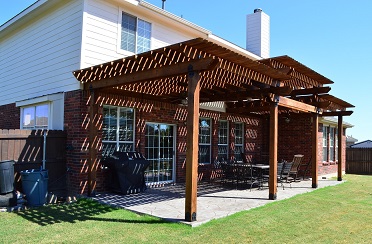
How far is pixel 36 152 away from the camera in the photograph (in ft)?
26.3

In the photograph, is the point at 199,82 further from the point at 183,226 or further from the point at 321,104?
the point at 321,104

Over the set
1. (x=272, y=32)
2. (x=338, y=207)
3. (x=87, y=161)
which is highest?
(x=272, y=32)

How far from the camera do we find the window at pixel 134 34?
9516 millimetres

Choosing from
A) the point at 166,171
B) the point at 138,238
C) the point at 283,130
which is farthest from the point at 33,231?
the point at 283,130

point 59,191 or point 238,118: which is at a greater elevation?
point 238,118

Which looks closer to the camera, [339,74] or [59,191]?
[59,191]

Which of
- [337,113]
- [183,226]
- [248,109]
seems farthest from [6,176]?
[337,113]

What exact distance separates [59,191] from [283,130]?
10715mm

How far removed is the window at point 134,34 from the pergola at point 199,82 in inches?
55.2

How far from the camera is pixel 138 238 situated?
16.5ft

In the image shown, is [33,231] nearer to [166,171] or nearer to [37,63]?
[166,171]

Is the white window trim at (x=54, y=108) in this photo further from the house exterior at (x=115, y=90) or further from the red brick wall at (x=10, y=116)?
the red brick wall at (x=10, y=116)

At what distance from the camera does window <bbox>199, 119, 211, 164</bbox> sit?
1229 cm

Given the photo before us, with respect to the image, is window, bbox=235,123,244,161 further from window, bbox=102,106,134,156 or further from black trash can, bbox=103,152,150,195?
black trash can, bbox=103,152,150,195
